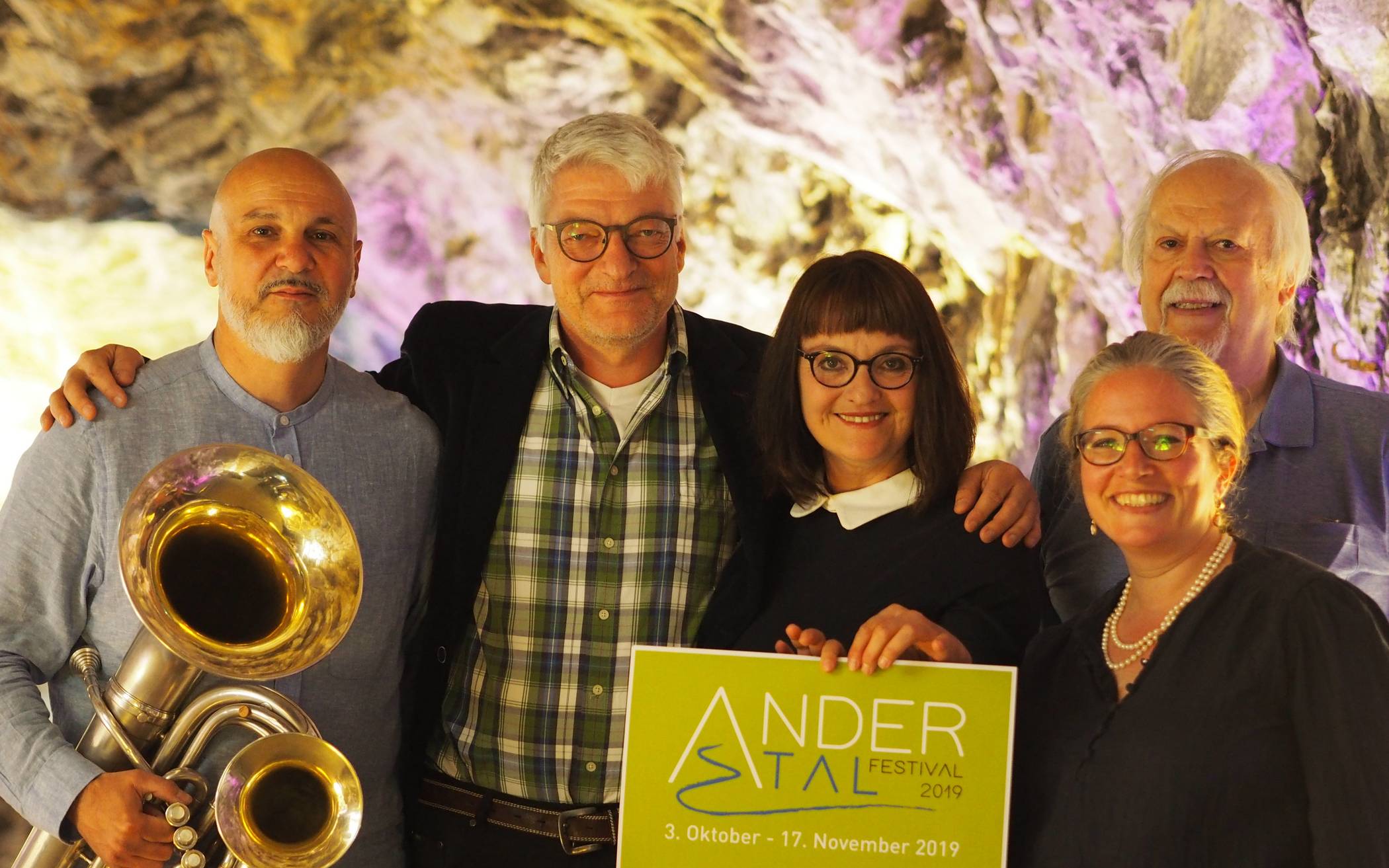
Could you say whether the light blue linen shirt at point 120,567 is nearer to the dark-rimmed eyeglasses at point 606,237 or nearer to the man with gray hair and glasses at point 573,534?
the man with gray hair and glasses at point 573,534

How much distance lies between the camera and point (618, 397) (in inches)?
91.5

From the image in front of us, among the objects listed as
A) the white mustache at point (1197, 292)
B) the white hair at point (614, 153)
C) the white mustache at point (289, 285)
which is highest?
the white hair at point (614, 153)

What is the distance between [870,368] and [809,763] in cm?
65

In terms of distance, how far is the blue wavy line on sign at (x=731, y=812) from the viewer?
5.71ft

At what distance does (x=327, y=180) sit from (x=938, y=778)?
4.85 ft

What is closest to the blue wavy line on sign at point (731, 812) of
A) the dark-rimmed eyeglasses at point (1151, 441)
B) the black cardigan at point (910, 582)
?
the black cardigan at point (910, 582)

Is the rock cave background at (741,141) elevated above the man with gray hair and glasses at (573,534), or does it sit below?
above

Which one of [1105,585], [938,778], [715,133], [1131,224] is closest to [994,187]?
[715,133]

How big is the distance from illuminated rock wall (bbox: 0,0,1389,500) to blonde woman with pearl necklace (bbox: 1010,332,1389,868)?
2286 millimetres

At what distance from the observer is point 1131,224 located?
106 inches

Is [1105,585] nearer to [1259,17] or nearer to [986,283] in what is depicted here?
[986,283]

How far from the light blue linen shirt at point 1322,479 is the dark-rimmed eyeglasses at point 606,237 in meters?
0.86

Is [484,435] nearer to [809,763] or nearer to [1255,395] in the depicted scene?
[809,763]

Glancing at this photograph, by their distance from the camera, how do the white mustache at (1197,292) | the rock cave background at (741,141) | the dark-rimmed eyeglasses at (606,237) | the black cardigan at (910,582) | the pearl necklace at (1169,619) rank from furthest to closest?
1. the rock cave background at (741,141)
2. the white mustache at (1197,292)
3. the dark-rimmed eyeglasses at (606,237)
4. the black cardigan at (910,582)
5. the pearl necklace at (1169,619)
